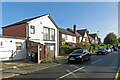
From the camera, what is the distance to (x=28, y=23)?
1483 cm

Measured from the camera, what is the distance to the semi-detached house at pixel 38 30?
1492cm

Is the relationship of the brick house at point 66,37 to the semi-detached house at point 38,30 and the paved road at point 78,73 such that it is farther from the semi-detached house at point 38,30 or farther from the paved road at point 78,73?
the paved road at point 78,73

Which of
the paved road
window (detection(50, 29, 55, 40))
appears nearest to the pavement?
the paved road

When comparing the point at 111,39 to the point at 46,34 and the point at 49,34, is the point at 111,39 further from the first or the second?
the point at 46,34

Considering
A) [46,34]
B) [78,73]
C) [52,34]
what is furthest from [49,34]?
[78,73]

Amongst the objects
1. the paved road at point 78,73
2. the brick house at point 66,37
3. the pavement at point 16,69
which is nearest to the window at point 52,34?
the brick house at point 66,37

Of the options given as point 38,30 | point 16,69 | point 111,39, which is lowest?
point 16,69

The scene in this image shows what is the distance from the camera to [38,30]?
1656cm

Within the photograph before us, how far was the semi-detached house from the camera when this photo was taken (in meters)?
14.9

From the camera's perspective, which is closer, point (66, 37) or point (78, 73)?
point (78, 73)

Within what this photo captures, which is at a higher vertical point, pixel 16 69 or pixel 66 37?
pixel 66 37

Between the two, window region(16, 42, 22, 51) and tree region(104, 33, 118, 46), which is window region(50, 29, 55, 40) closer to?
window region(16, 42, 22, 51)

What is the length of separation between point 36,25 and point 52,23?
4.37 metres

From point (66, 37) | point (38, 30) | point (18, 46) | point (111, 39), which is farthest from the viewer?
point (111, 39)
